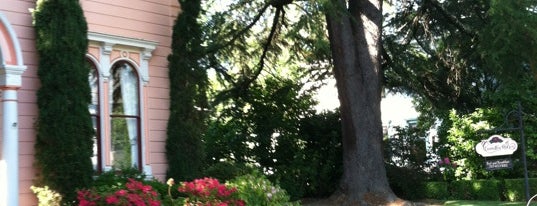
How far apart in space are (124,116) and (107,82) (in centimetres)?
66

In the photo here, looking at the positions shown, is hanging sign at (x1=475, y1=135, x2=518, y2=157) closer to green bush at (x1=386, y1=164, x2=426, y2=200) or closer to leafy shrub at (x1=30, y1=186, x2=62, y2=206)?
leafy shrub at (x1=30, y1=186, x2=62, y2=206)

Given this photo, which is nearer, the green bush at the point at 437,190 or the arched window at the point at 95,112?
the arched window at the point at 95,112

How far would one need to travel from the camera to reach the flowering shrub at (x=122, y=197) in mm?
8180

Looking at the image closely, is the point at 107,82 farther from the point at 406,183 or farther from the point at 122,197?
the point at 406,183

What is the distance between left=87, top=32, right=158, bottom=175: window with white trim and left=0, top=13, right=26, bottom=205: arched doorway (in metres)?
1.40

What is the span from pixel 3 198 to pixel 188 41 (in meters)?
4.23

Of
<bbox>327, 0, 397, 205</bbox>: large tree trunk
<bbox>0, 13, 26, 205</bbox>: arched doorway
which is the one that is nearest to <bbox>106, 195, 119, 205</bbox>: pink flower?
<bbox>0, 13, 26, 205</bbox>: arched doorway

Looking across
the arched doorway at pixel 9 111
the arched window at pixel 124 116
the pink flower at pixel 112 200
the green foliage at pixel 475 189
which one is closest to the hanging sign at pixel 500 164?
the arched window at pixel 124 116

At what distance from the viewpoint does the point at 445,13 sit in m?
18.8

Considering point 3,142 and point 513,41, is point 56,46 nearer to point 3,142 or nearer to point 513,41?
point 3,142

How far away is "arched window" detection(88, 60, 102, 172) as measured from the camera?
1036cm

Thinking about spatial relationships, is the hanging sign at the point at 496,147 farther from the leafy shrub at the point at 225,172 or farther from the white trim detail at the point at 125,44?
the white trim detail at the point at 125,44

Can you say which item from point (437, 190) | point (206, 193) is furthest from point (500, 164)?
point (437, 190)

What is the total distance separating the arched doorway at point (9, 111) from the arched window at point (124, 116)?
185 centimetres
